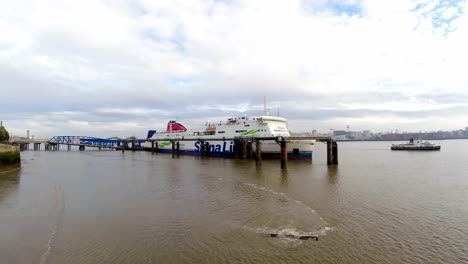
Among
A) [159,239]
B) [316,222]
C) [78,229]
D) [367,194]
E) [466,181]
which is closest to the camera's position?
[159,239]

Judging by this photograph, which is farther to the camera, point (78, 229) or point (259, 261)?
point (78, 229)

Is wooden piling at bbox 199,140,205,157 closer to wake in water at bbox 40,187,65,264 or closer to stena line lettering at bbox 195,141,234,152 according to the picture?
stena line lettering at bbox 195,141,234,152

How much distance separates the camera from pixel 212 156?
48438mm

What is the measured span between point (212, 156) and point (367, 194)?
3461 centimetres

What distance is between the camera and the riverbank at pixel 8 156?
2448 cm

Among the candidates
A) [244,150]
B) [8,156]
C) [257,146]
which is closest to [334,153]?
[257,146]

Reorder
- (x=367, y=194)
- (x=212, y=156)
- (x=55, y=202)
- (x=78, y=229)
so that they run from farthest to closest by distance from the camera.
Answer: (x=212, y=156)
(x=367, y=194)
(x=55, y=202)
(x=78, y=229)

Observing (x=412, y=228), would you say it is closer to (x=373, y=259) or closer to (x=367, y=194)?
(x=373, y=259)

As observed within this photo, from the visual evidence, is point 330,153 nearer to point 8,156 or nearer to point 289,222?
point 289,222

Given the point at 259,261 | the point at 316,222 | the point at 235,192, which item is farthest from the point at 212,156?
the point at 259,261

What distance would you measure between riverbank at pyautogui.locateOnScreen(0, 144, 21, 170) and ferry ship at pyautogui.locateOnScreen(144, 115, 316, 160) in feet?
84.9

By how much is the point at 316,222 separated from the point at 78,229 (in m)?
8.35

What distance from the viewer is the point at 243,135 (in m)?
44.4

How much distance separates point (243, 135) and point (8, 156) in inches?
1134
